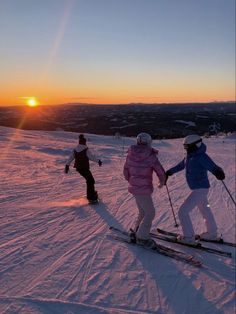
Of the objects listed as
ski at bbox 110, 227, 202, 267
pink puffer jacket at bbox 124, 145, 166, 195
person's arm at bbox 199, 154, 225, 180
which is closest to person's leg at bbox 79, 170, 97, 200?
ski at bbox 110, 227, 202, 267

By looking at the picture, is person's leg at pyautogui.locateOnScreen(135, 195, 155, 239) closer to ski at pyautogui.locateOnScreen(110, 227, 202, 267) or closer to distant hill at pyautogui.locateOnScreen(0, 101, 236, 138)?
ski at pyautogui.locateOnScreen(110, 227, 202, 267)

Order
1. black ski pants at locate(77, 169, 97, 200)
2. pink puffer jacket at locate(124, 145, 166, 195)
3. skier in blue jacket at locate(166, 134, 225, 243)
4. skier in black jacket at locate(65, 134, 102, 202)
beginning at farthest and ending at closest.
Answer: black ski pants at locate(77, 169, 97, 200) < skier in black jacket at locate(65, 134, 102, 202) < skier in blue jacket at locate(166, 134, 225, 243) < pink puffer jacket at locate(124, 145, 166, 195)

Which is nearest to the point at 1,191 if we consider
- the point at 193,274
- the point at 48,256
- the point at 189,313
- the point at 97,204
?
the point at 97,204

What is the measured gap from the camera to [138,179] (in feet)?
21.7

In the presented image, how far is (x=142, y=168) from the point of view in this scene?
6539 millimetres

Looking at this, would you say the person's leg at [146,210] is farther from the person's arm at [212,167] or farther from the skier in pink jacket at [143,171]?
the person's arm at [212,167]

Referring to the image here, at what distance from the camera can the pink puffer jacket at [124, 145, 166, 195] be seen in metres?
6.50

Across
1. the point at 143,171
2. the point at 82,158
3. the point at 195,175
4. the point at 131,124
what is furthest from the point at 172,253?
the point at 131,124

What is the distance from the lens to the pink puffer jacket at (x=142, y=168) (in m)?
6.50

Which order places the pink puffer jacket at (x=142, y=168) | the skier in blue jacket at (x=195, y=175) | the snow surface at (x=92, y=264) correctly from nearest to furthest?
the snow surface at (x=92, y=264) → the pink puffer jacket at (x=142, y=168) → the skier in blue jacket at (x=195, y=175)

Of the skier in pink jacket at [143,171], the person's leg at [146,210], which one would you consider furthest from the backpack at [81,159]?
the person's leg at [146,210]

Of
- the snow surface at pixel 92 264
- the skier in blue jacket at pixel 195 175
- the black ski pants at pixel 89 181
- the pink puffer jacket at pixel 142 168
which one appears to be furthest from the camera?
the black ski pants at pixel 89 181

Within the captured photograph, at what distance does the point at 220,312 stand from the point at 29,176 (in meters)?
9.54

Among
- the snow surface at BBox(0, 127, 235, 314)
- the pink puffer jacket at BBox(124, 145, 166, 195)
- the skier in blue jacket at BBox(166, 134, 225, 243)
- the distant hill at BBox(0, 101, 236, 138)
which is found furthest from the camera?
the distant hill at BBox(0, 101, 236, 138)
